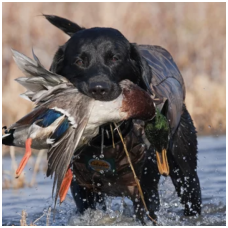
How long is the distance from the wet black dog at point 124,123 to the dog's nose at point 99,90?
47 millimetres

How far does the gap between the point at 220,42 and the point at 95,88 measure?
20.1 feet

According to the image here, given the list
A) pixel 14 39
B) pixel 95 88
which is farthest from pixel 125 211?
pixel 14 39

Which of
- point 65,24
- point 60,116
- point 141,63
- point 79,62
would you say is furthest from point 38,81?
point 65,24

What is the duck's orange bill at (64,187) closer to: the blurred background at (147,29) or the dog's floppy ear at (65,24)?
the dog's floppy ear at (65,24)

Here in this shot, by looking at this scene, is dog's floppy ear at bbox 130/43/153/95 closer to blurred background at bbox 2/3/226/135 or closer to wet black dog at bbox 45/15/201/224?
wet black dog at bbox 45/15/201/224

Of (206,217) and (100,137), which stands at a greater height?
(100,137)

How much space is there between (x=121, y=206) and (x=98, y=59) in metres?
1.51

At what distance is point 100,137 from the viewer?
15.5 feet

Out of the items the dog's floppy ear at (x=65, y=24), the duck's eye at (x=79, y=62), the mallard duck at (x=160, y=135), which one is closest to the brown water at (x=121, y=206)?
the mallard duck at (x=160, y=135)

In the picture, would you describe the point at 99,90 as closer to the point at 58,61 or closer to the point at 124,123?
the point at 124,123

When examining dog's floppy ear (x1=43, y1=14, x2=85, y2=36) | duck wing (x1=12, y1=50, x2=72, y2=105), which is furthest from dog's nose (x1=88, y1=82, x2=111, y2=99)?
dog's floppy ear (x1=43, y1=14, x2=85, y2=36)

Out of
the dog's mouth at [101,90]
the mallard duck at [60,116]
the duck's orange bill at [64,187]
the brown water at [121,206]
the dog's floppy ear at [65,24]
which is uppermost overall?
the dog's floppy ear at [65,24]

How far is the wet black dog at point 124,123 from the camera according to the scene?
15.1 feet

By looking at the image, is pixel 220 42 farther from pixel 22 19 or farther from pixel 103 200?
pixel 103 200
